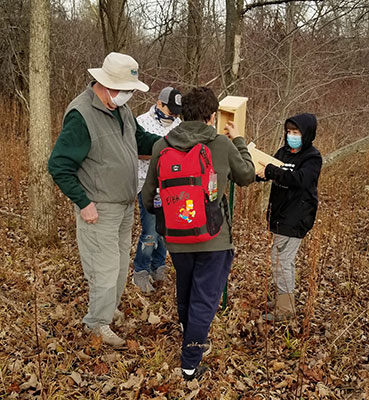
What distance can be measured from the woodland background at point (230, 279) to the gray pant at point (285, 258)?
158mm

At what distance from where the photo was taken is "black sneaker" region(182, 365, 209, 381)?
8.84 feet

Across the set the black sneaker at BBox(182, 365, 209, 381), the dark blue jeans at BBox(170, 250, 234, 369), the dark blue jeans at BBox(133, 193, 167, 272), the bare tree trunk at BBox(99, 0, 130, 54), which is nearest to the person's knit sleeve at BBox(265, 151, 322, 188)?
the dark blue jeans at BBox(170, 250, 234, 369)

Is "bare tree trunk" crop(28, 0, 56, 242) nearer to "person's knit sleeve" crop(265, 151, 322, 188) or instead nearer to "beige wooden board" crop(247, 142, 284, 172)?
"beige wooden board" crop(247, 142, 284, 172)

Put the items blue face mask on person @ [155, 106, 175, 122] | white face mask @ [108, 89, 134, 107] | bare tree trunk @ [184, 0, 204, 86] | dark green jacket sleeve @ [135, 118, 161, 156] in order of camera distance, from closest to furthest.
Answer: white face mask @ [108, 89, 134, 107] < dark green jacket sleeve @ [135, 118, 161, 156] < blue face mask on person @ [155, 106, 175, 122] < bare tree trunk @ [184, 0, 204, 86]

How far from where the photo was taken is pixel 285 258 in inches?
131

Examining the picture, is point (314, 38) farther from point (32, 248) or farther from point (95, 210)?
point (32, 248)

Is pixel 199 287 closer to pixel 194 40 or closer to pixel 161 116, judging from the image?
pixel 161 116

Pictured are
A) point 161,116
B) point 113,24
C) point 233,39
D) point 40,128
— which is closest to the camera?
point 161,116

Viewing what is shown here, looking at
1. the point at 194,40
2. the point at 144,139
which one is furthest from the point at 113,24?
the point at 144,139

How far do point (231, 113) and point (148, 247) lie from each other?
1631mm

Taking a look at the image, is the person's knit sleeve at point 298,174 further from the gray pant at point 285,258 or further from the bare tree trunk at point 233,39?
the bare tree trunk at point 233,39

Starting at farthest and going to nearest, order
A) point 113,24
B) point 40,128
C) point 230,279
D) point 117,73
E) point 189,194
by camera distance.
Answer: point 113,24
point 40,128
point 230,279
point 117,73
point 189,194

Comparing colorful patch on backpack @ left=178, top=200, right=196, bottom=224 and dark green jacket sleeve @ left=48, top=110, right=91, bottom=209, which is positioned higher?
dark green jacket sleeve @ left=48, top=110, right=91, bottom=209

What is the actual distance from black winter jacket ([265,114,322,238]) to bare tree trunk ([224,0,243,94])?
2.13 metres
